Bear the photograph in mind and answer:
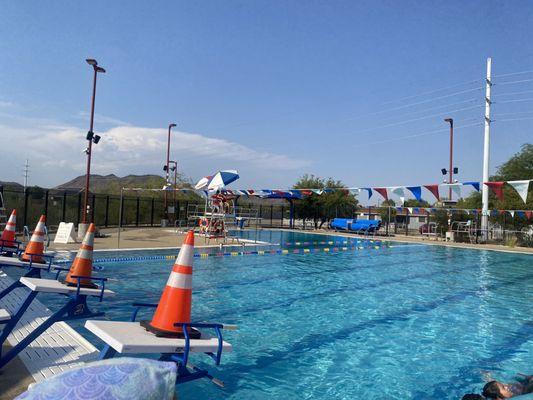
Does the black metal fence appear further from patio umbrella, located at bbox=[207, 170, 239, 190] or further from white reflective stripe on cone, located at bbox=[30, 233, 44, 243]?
white reflective stripe on cone, located at bbox=[30, 233, 44, 243]

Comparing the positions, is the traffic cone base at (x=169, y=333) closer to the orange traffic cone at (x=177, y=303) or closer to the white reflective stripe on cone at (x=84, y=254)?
the orange traffic cone at (x=177, y=303)

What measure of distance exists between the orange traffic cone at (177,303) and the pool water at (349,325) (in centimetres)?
137

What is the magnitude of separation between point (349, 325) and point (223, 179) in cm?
1164

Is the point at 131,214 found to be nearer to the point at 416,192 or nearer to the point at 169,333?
the point at 416,192

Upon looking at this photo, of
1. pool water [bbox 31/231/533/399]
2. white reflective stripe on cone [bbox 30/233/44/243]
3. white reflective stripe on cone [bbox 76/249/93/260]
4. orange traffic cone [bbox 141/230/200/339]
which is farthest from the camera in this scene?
white reflective stripe on cone [bbox 30/233/44/243]

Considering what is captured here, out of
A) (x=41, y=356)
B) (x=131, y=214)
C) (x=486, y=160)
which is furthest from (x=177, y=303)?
(x=131, y=214)

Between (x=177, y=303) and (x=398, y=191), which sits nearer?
(x=177, y=303)

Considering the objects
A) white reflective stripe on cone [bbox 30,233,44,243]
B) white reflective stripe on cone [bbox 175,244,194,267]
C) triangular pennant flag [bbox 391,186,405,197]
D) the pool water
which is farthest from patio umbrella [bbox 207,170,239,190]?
white reflective stripe on cone [bbox 175,244,194,267]

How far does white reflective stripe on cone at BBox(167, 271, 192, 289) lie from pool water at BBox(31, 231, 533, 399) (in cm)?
148

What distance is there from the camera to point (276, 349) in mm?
5629

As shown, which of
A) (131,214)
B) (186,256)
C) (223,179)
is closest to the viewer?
(186,256)

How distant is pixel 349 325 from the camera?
6.98m

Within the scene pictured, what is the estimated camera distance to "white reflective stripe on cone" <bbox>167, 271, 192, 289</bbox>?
331cm

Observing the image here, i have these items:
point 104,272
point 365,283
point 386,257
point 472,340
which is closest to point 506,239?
point 386,257
